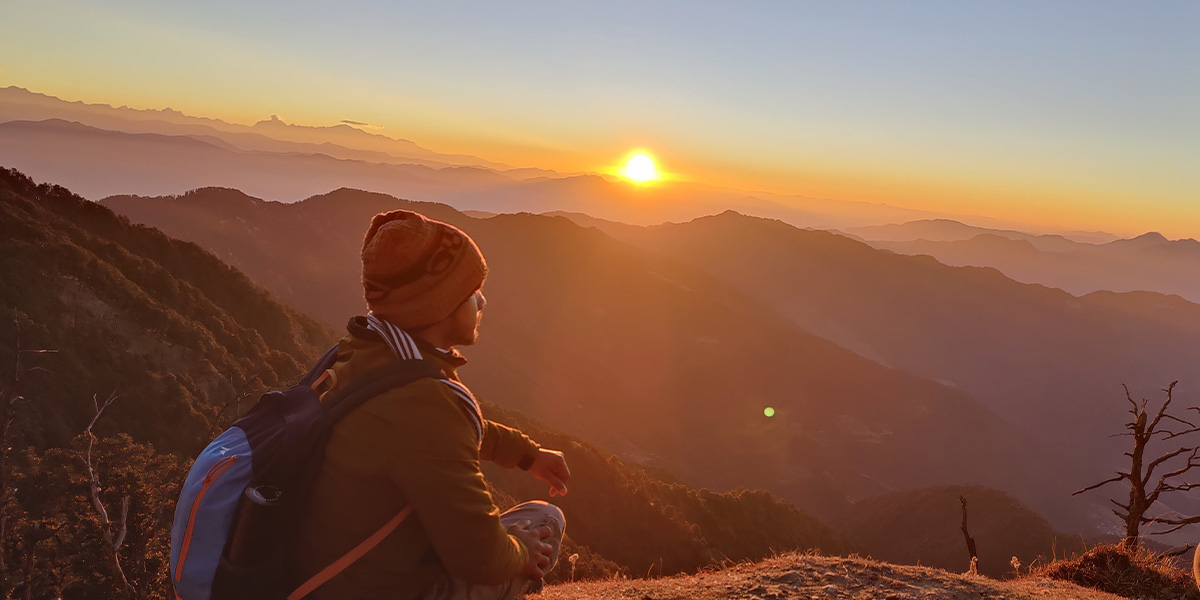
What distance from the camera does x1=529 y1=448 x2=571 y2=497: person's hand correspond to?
8.14 ft

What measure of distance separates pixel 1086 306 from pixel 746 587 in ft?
817

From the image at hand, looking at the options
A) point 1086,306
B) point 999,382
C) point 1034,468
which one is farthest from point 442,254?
point 1086,306

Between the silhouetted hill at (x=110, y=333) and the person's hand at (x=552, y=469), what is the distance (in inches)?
633

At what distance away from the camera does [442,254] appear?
6.45ft

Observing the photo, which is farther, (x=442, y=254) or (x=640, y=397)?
(x=640, y=397)

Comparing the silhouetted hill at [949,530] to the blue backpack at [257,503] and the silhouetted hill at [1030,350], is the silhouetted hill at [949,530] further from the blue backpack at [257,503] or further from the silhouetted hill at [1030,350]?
the silhouetted hill at [1030,350]

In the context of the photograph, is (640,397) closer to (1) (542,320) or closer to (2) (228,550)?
(1) (542,320)

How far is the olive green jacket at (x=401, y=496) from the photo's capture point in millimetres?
1648

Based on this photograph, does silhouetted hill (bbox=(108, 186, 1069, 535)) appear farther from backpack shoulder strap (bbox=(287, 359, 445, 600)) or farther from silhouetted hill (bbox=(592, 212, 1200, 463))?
backpack shoulder strap (bbox=(287, 359, 445, 600))

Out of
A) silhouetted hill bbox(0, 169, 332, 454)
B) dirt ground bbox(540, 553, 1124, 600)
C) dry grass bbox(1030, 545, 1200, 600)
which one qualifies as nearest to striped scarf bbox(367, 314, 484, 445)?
dirt ground bbox(540, 553, 1124, 600)

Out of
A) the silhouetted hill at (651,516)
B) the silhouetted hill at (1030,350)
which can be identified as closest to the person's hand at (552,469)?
the silhouetted hill at (651,516)

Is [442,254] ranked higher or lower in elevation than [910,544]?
higher

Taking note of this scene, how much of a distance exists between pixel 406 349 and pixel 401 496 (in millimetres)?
426

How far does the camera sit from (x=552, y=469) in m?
2.50
